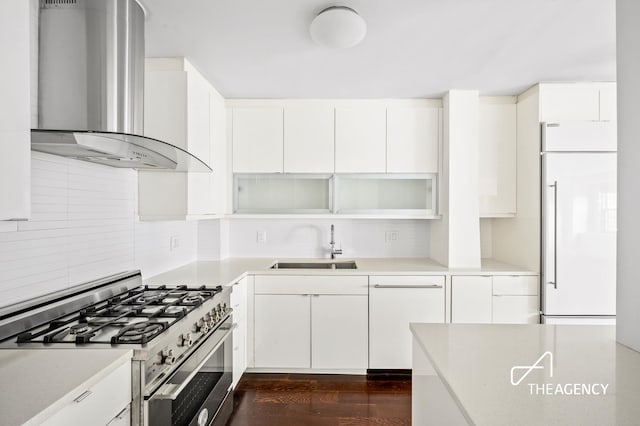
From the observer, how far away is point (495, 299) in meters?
3.00

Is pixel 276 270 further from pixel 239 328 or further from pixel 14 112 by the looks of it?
pixel 14 112

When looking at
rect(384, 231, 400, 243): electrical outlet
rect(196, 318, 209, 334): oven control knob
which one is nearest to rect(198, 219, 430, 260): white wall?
rect(384, 231, 400, 243): electrical outlet

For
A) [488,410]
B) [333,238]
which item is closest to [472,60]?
[333,238]

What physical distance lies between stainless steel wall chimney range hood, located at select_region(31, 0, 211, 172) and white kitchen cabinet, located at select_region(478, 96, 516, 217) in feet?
8.45

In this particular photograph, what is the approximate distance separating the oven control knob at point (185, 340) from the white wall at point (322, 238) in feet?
6.57

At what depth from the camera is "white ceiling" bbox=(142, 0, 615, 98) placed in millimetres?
1893

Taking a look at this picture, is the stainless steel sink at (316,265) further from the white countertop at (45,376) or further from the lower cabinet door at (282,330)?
the white countertop at (45,376)

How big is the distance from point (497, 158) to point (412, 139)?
732 millimetres

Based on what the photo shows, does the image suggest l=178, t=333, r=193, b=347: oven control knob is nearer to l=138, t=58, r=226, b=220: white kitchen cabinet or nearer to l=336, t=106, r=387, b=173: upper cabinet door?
l=138, t=58, r=226, b=220: white kitchen cabinet

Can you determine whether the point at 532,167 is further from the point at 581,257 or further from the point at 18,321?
the point at 18,321

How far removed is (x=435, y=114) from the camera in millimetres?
3336

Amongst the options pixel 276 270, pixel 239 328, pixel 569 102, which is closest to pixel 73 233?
pixel 239 328

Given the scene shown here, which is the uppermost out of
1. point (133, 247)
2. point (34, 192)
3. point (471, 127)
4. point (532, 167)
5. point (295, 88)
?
point (295, 88)

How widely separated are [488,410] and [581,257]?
247 cm
